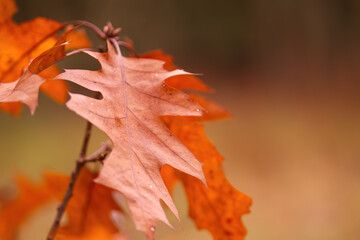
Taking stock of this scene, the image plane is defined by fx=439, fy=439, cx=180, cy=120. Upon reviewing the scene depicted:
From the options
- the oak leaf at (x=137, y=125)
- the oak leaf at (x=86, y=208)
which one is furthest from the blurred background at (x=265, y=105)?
the oak leaf at (x=137, y=125)

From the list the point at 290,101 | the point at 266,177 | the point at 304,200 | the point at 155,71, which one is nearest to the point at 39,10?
the point at 290,101

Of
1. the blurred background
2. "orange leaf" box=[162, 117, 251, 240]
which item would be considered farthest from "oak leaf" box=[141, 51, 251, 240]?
the blurred background

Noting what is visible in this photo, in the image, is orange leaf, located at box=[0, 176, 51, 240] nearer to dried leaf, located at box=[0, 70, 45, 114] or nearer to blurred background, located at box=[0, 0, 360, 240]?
dried leaf, located at box=[0, 70, 45, 114]

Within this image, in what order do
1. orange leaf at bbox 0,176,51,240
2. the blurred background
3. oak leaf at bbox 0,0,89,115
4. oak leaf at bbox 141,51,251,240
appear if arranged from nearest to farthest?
oak leaf at bbox 141,51,251,240 → oak leaf at bbox 0,0,89,115 → orange leaf at bbox 0,176,51,240 → the blurred background

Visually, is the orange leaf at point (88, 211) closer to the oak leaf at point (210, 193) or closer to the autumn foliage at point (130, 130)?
the autumn foliage at point (130, 130)

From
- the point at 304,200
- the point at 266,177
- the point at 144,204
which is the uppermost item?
the point at 266,177

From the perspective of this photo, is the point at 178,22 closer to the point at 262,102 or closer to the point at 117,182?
the point at 262,102
